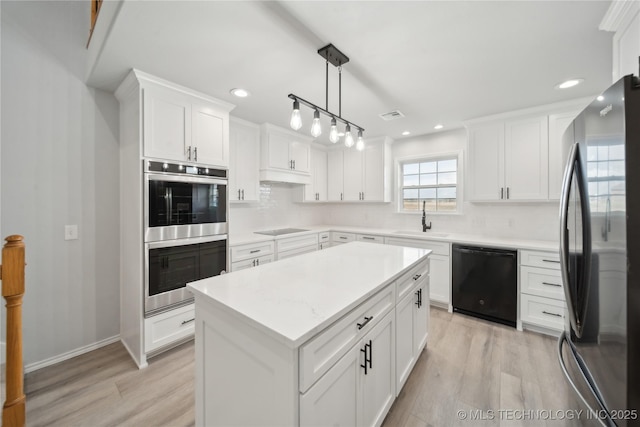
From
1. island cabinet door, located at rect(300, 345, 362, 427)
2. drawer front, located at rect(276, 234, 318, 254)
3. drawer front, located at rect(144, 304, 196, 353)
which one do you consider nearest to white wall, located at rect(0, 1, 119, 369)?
drawer front, located at rect(144, 304, 196, 353)

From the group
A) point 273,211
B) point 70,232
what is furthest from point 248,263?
point 70,232

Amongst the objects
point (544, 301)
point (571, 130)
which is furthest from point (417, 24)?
point (544, 301)

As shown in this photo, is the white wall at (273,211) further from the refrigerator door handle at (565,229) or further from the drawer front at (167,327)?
the refrigerator door handle at (565,229)

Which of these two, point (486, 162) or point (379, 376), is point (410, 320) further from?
point (486, 162)

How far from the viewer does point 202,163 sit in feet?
7.98

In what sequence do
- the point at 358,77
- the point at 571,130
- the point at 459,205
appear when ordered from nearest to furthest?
the point at 571,130
the point at 358,77
the point at 459,205

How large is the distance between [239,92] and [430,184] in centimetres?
309

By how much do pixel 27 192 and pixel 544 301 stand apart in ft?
16.1

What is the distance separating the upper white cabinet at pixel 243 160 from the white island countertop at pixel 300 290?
173 cm

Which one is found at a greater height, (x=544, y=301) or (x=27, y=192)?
(x=27, y=192)

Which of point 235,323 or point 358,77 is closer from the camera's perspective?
point 235,323

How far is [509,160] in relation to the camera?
9.82ft

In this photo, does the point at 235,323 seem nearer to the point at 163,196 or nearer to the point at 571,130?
the point at 163,196

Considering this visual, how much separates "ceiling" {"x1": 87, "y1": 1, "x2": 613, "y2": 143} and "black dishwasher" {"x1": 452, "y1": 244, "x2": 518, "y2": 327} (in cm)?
173
